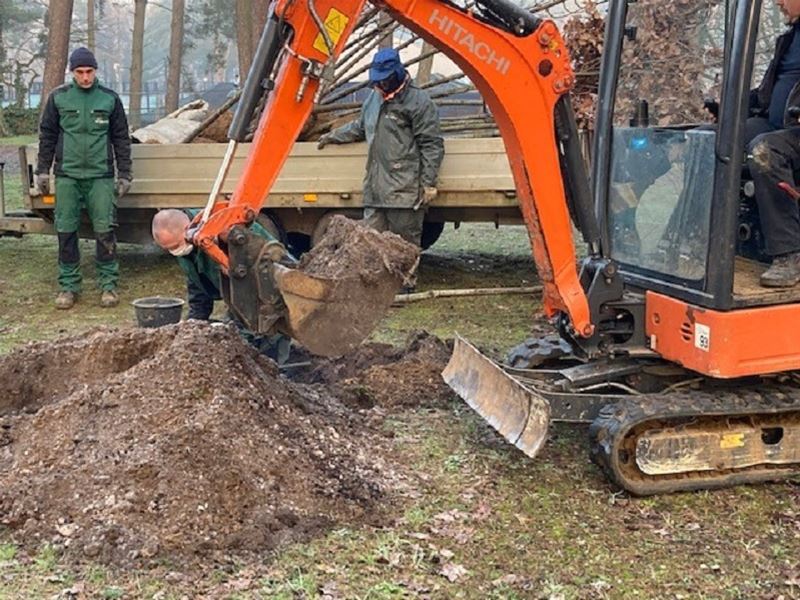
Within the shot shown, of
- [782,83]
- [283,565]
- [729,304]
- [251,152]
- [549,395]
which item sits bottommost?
[283,565]

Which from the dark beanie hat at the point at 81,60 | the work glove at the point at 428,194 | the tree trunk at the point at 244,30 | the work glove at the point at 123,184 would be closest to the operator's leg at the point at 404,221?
the work glove at the point at 428,194

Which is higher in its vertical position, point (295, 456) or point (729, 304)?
point (729, 304)

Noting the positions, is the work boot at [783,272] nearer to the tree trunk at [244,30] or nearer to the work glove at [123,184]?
the work glove at [123,184]

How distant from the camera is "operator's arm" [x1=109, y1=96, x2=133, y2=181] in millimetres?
8125

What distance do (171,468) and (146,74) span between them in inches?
2314

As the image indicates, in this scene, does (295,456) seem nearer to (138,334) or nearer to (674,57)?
(138,334)

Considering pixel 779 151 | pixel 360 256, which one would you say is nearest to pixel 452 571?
pixel 360 256

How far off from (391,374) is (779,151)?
2.48 meters

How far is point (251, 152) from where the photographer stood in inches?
168

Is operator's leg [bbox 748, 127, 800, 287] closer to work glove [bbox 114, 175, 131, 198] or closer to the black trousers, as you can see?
the black trousers

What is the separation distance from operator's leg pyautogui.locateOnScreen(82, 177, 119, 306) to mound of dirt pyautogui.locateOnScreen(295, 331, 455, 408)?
2.85 metres

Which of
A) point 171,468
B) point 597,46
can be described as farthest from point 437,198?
point 171,468

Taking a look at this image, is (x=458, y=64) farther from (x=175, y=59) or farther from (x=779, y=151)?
(x=175, y=59)

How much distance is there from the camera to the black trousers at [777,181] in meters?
4.19
